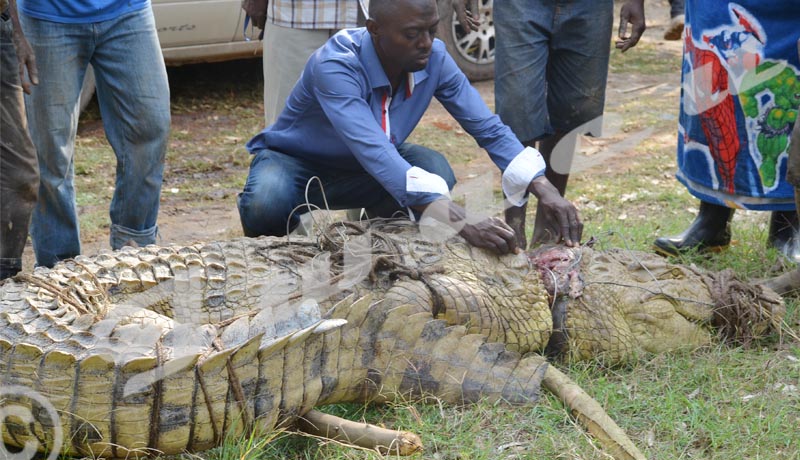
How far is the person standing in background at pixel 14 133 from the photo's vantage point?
307 cm

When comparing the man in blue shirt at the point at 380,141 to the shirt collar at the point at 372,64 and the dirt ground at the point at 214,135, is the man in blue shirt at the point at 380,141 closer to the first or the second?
the shirt collar at the point at 372,64

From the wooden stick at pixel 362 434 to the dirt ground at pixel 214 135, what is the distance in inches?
39.1

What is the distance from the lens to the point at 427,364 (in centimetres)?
275

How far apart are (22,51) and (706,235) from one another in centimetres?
291

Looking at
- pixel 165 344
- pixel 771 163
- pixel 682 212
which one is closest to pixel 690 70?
pixel 771 163

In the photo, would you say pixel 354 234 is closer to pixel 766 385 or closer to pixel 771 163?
pixel 766 385

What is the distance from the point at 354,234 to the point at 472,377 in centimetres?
62

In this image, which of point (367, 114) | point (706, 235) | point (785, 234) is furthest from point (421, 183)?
point (785, 234)

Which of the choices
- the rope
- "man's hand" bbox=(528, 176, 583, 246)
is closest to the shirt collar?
"man's hand" bbox=(528, 176, 583, 246)

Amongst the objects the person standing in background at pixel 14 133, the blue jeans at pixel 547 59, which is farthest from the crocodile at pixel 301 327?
the blue jeans at pixel 547 59

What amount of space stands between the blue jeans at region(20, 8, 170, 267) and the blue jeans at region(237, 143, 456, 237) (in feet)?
1.55

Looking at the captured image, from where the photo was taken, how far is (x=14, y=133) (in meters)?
3.17

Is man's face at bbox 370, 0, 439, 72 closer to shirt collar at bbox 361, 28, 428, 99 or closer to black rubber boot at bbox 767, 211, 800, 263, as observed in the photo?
shirt collar at bbox 361, 28, 428, 99

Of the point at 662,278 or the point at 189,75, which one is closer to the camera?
the point at 662,278
